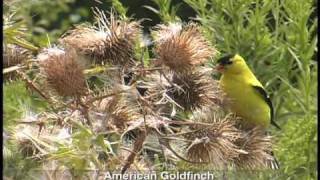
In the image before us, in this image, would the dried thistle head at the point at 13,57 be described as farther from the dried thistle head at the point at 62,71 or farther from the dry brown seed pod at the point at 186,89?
the dry brown seed pod at the point at 186,89

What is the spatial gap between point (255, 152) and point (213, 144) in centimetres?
7

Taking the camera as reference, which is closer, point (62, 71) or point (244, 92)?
point (62, 71)

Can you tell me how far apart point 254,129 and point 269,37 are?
226 mm

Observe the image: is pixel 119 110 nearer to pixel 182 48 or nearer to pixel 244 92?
pixel 182 48

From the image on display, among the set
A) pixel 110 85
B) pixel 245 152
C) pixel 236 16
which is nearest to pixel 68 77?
pixel 110 85

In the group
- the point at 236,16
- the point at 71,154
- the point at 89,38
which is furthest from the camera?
the point at 236,16

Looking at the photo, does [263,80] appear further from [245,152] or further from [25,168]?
[25,168]

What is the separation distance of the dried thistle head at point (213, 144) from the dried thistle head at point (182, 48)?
0.09 m

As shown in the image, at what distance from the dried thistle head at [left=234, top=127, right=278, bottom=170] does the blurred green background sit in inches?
0.8

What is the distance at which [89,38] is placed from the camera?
3.32 feet

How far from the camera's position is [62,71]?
974mm

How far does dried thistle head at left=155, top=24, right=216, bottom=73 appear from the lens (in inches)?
39.1

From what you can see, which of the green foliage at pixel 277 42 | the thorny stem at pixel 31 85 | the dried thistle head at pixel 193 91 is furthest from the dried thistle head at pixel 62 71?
the green foliage at pixel 277 42

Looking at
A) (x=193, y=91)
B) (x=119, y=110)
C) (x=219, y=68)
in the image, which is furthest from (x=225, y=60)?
(x=119, y=110)
